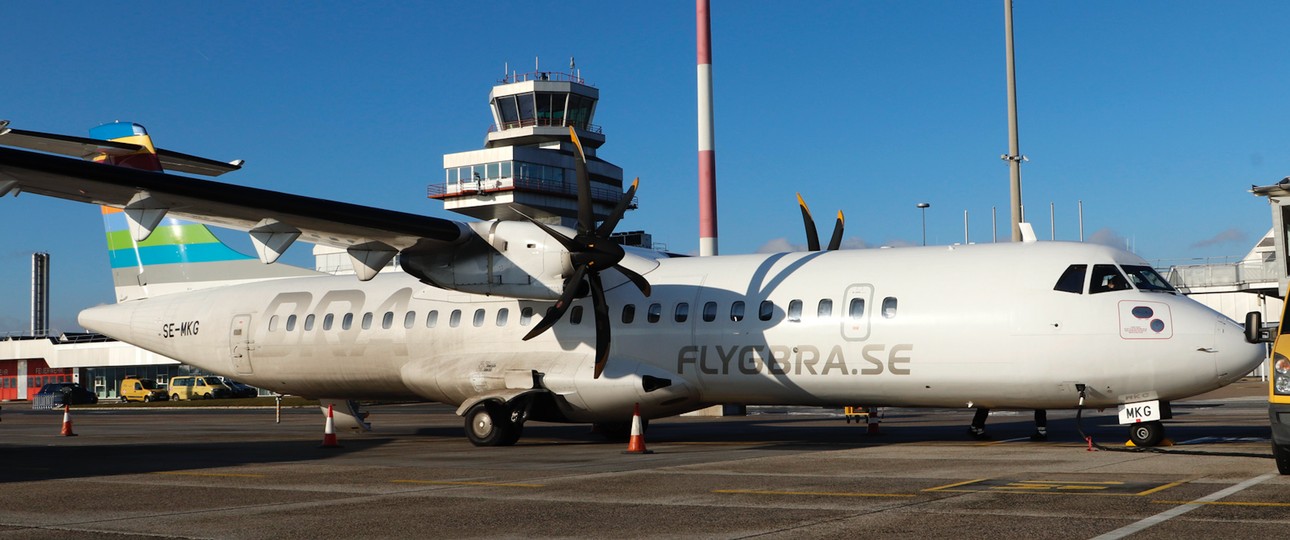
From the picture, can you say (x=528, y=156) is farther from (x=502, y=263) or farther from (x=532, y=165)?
(x=502, y=263)

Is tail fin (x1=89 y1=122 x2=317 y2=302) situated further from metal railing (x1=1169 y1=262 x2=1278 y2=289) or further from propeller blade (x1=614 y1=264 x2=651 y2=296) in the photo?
metal railing (x1=1169 y1=262 x2=1278 y2=289)

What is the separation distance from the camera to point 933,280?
16.4 meters

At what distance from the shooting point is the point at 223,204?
16156 millimetres

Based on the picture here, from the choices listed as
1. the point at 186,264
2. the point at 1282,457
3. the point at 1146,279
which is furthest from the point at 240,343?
the point at 1282,457

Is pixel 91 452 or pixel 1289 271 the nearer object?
pixel 91 452

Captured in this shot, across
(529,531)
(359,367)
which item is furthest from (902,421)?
(529,531)

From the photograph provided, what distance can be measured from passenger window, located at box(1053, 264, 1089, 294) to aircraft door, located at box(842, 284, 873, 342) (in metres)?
2.61

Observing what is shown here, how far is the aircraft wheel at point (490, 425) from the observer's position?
18.5 metres

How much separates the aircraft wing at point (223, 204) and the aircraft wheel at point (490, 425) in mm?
2826

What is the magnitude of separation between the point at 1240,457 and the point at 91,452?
1650 centimetres

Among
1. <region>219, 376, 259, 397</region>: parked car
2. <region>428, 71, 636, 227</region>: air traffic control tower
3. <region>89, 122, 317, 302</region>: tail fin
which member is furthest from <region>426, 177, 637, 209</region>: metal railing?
<region>89, 122, 317, 302</region>: tail fin

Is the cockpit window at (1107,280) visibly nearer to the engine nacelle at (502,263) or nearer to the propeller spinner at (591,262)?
the propeller spinner at (591,262)

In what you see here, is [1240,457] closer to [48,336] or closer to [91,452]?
[91,452]

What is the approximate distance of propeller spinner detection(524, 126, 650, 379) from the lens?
17531 mm
